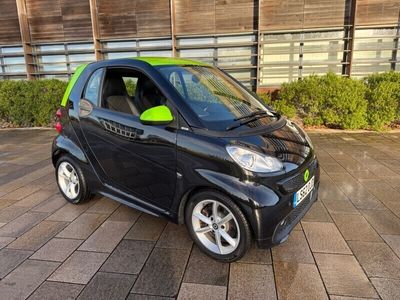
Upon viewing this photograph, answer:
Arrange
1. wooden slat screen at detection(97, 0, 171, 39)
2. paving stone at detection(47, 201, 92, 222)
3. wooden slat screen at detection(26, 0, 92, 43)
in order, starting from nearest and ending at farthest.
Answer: paving stone at detection(47, 201, 92, 222), wooden slat screen at detection(97, 0, 171, 39), wooden slat screen at detection(26, 0, 92, 43)

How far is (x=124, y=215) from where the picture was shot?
3504 millimetres

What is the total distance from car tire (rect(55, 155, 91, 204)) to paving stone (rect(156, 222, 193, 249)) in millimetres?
1174

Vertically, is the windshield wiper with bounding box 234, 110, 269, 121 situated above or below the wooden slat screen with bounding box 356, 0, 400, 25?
below

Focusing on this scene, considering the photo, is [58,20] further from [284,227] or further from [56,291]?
[284,227]

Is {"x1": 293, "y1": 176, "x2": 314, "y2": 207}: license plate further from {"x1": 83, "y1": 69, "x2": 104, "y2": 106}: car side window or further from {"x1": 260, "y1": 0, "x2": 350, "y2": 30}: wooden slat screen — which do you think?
{"x1": 260, "y1": 0, "x2": 350, "y2": 30}: wooden slat screen

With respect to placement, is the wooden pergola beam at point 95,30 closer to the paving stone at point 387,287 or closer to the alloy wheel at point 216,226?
the alloy wheel at point 216,226

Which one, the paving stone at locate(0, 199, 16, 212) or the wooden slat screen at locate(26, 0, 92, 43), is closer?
the paving stone at locate(0, 199, 16, 212)

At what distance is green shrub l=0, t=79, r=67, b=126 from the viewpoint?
8.57 m

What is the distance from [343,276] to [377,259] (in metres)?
0.43

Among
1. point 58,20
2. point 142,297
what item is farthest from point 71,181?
point 58,20

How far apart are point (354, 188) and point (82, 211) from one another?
345 cm

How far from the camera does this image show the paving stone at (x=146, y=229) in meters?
3.05

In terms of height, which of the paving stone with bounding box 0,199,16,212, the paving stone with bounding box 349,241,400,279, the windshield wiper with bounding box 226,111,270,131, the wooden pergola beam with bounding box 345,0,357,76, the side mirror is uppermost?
the wooden pergola beam with bounding box 345,0,357,76

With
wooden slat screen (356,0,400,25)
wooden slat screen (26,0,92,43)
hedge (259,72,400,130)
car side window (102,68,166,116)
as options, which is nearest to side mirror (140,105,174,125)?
car side window (102,68,166,116)
